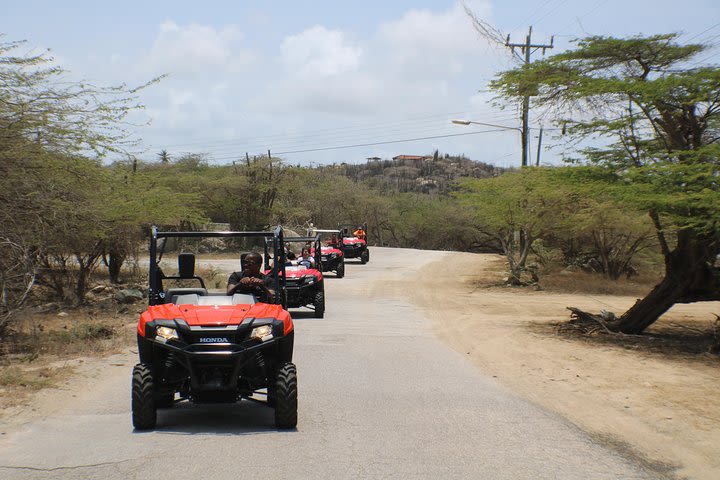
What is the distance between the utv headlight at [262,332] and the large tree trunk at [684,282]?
10.6m

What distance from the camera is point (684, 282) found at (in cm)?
1591

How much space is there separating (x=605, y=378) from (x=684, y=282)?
551cm

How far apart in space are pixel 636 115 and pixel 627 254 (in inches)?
713

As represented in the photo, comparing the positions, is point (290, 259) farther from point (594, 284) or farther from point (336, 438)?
point (594, 284)

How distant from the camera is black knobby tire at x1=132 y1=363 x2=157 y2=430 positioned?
7070 millimetres

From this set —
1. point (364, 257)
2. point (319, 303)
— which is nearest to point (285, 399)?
point (319, 303)

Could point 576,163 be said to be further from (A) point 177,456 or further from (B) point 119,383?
(A) point 177,456

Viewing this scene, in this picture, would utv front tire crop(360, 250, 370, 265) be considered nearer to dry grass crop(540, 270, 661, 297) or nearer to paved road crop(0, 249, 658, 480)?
dry grass crop(540, 270, 661, 297)

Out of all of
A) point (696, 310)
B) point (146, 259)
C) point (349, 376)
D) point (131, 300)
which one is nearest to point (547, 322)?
point (696, 310)

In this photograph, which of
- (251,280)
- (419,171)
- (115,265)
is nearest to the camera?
(251,280)

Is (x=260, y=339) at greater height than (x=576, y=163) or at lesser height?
lesser

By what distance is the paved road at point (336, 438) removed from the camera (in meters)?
6.02

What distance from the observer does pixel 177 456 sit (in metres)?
6.29

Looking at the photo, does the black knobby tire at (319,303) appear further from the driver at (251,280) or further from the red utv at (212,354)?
the red utv at (212,354)
